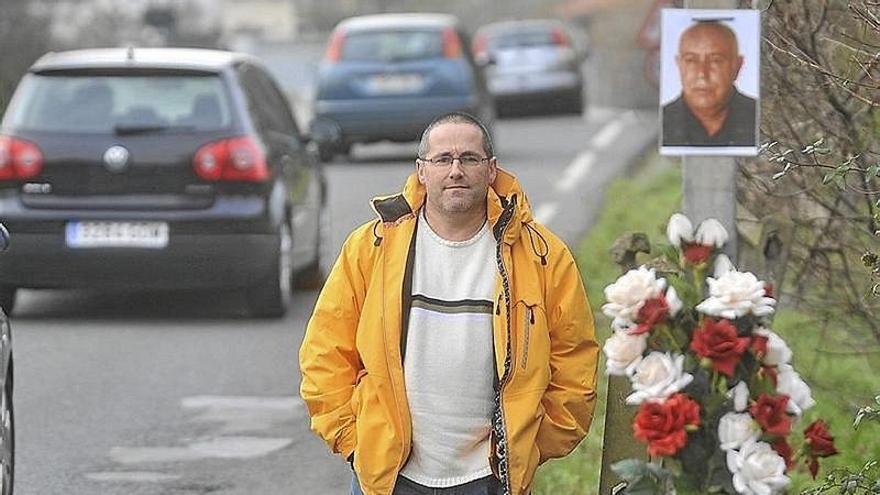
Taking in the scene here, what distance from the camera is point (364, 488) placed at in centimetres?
561

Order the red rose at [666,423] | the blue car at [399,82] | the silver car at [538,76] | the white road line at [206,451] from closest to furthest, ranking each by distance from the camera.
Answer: the red rose at [666,423] → the white road line at [206,451] → the blue car at [399,82] → the silver car at [538,76]

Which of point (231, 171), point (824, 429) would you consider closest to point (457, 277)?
point (824, 429)

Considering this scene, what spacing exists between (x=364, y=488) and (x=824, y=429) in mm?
1182

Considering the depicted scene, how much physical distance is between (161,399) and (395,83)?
50.8ft

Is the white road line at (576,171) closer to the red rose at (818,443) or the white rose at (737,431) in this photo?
the red rose at (818,443)

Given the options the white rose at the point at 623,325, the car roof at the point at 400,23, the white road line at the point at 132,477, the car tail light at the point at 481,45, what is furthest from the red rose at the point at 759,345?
the car tail light at the point at 481,45

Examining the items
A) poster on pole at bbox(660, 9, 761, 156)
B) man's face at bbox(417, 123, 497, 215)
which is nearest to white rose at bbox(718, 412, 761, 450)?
man's face at bbox(417, 123, 497, 215)

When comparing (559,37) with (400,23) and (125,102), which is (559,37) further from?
(125,102)

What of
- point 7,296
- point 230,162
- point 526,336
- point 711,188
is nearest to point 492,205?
point 526,336

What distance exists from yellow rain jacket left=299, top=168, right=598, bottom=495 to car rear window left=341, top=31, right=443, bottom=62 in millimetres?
20944

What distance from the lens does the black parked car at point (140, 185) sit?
1345cm

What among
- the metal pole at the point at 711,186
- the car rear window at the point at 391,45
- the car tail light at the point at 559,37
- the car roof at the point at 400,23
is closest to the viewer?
the metal pole at the point at 711,186

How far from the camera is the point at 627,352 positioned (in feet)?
15.7

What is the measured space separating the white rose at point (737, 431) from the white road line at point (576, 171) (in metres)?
18.2
